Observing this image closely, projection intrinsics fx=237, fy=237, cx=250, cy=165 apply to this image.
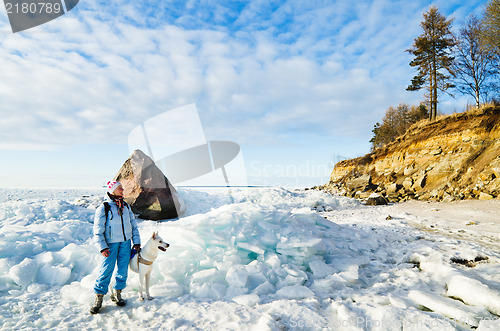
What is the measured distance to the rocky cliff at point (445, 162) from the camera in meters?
12.1

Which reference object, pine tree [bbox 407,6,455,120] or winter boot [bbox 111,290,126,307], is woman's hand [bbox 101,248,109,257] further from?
pine tree [bbox 407,6,455,120]

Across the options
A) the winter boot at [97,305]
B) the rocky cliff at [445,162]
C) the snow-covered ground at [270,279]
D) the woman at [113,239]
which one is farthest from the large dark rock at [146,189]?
the rocky cliff at [445,162]

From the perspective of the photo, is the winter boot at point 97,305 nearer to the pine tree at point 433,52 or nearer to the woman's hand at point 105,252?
the woman's hand at point 105,252

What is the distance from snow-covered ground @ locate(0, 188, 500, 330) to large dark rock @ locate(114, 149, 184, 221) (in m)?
4.42

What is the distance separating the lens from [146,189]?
38.5 ft

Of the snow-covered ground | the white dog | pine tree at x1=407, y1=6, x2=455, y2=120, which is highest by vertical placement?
pine tree at x1=407, y1=6, x2=455, y2=120

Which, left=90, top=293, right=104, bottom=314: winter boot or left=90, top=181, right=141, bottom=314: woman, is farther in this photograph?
left=90, top=181, right=141, bottom=314: woman

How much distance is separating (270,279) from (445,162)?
52.4 ft

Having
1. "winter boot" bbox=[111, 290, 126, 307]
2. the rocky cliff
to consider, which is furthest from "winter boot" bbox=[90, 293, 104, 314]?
the rocky cliff

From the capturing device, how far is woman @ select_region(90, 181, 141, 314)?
11.6 ft

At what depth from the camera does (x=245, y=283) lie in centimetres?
395

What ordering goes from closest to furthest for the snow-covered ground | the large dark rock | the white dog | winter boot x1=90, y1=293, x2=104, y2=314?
the snow-covered ground < winter boot x1=90, y1=293, x2=104, y2=314 < the white dog < the large dark rock

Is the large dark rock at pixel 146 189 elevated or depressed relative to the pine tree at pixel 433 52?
depressed

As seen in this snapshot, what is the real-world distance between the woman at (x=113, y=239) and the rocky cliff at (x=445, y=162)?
1473 cm
